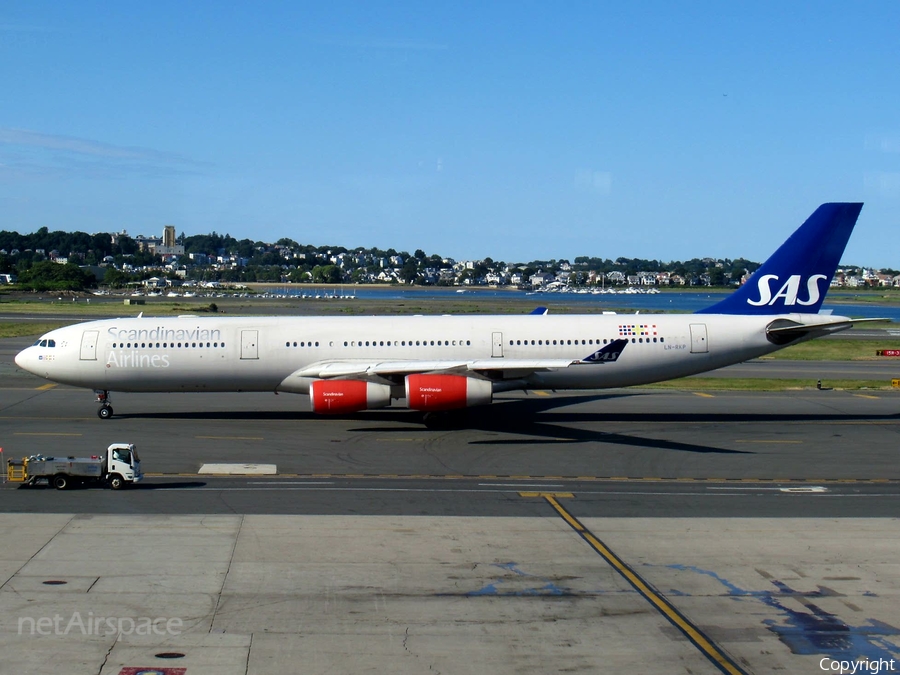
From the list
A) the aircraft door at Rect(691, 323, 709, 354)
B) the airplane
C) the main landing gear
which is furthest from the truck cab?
the aircraft door at Rect(691, 323, 709, 354)

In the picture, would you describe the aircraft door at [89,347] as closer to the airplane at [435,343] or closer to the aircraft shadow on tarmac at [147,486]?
the airplane at [435,343]

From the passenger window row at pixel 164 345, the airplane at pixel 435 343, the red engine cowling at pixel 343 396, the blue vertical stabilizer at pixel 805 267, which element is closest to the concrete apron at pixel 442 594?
the red engine cowling at pixel 343 396

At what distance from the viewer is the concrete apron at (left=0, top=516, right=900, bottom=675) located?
468 inches

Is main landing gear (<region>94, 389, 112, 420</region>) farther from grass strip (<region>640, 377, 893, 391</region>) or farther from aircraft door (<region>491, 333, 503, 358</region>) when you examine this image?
grass strip (<region>640, 377, 893, 391</region>)

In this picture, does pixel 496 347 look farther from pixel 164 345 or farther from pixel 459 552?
pixel 459 552

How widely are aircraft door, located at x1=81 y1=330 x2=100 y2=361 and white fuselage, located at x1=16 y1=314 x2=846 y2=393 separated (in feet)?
0.12

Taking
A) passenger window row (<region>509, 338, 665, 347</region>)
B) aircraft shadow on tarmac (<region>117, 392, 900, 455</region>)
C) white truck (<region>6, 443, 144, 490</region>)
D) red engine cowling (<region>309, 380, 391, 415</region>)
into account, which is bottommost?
aircraft shadow on tarmac (<region>117, 392, 900, 455</region>)

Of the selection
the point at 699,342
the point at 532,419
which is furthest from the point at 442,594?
the point at 699,342

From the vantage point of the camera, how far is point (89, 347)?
32.4 metres

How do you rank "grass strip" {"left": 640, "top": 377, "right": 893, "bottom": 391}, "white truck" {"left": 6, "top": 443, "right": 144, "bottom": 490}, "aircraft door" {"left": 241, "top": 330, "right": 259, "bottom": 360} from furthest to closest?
"grass strip" {"left": 640, "top": 377, "right": 893, "bottom": 391}, "aircraft door" {"left": 241, "top": 330, "right": 259, "bottom": 360}, "white truck" {"left": 6, "top": 443, "right": 144, "bottom": 490}

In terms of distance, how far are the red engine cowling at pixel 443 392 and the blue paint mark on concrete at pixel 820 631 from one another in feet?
49.6

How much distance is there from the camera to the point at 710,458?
26.3 meters

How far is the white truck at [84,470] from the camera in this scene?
834 inches

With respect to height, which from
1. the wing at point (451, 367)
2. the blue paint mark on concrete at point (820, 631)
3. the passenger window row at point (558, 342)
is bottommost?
the blue paint mark on concrete at point (820, 631)
